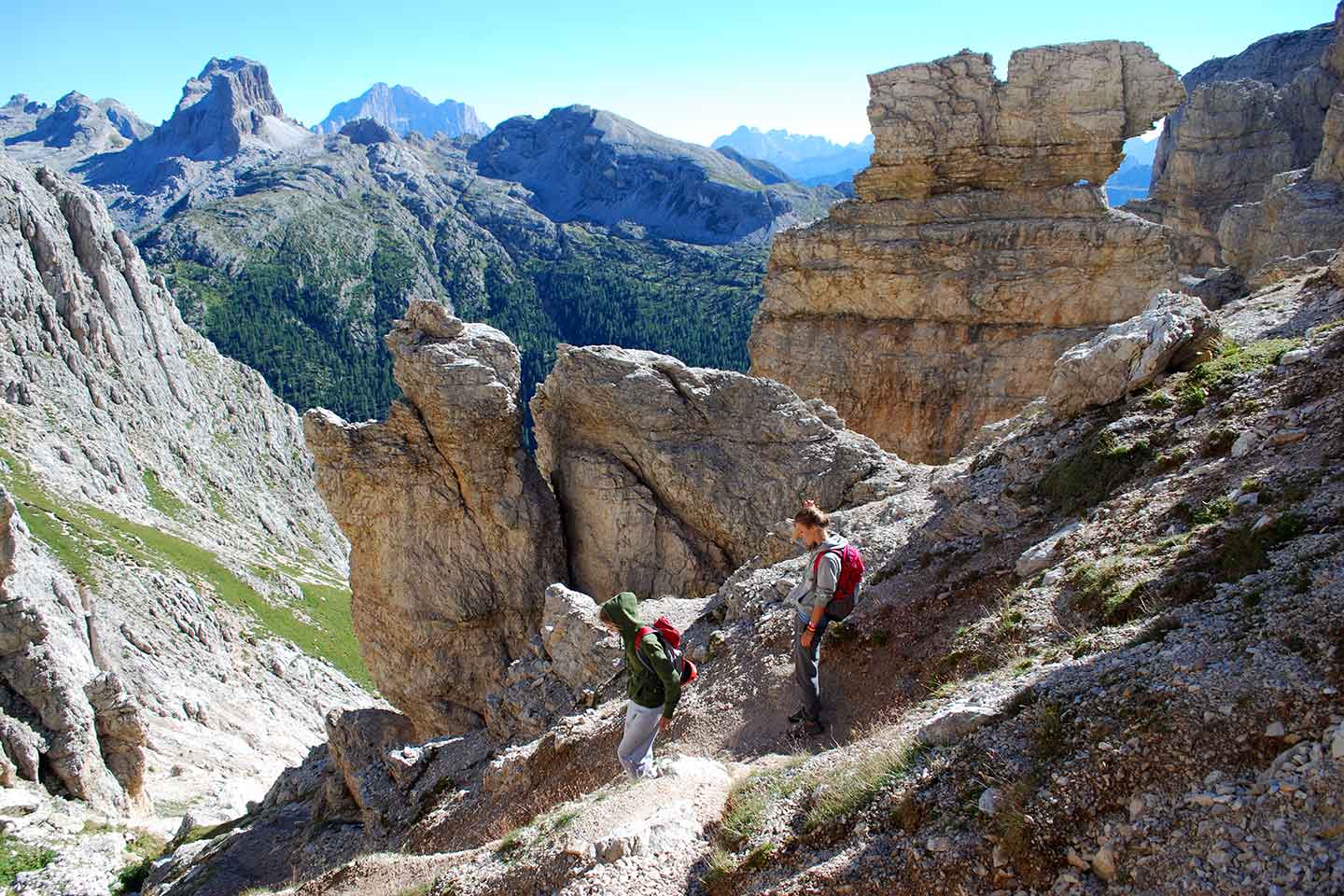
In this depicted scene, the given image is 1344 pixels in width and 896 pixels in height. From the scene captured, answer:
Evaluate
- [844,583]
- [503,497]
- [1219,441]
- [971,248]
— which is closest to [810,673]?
[844,583]

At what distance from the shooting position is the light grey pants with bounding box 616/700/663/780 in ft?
36.6

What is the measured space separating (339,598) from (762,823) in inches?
3392

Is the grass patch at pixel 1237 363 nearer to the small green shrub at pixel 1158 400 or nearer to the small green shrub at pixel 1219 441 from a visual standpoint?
the small green shrub at pixel 1158 400

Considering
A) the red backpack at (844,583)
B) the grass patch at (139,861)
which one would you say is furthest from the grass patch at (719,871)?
the grass patch at (139,861)

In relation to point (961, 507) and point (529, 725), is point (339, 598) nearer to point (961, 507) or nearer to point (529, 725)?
point (529, 725)

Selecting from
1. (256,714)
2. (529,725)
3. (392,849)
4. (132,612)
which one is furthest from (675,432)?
(132,612)

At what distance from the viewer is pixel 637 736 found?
36.9 ft

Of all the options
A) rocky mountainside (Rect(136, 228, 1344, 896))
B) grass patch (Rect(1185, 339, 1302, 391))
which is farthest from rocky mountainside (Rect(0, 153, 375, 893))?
grass patch (Rect(1185, 339, 1302, 391))

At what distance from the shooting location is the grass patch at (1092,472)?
12.8 meters

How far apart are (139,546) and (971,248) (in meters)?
61.3

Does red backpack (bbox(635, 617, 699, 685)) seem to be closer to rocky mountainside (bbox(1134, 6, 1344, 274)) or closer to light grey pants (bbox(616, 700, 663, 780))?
light grey pants (bbox(616, 700, 663, 780))

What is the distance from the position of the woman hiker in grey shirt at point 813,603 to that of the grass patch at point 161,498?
303 feet

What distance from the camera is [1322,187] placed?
43125 mm

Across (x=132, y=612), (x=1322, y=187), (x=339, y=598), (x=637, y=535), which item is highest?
(x=1322, y=187)
